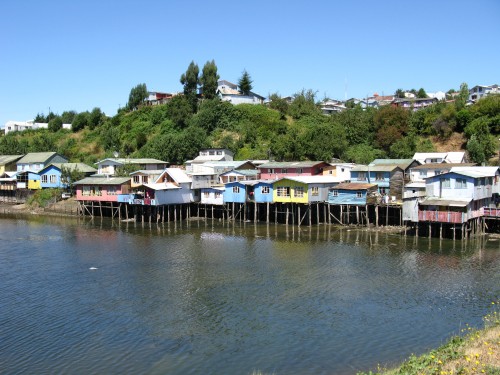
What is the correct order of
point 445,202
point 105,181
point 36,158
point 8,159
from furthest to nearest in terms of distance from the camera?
point 8,159
point 36,158
point 105,181
point 445,202

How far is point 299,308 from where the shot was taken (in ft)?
81.4

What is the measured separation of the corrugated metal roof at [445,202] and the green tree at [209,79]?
57.6 meters

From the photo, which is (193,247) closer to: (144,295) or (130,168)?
(144,295)

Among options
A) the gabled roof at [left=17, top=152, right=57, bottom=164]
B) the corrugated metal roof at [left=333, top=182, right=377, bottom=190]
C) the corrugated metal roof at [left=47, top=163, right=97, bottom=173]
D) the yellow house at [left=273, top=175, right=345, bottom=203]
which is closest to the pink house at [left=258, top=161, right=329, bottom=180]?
the yellow house at [left=273, top=175, right=345, bottom=203]

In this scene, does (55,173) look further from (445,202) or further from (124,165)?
(445,202)

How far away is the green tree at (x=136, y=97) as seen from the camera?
105 m

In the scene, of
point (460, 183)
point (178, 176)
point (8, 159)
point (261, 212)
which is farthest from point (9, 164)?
point (460, 183)

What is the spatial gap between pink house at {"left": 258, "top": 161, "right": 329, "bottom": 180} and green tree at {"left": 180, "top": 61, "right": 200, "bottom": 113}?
122 feet

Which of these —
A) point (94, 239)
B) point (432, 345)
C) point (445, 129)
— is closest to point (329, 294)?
point (432, 345)

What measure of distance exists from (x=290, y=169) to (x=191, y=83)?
42.5 m

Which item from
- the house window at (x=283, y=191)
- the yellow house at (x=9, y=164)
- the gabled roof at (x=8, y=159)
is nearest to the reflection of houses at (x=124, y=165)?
the yellow house at (x=9, y=164)

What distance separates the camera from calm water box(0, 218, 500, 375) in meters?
19.6

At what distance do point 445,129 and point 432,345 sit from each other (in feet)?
186

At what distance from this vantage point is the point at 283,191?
49156 millimetres
